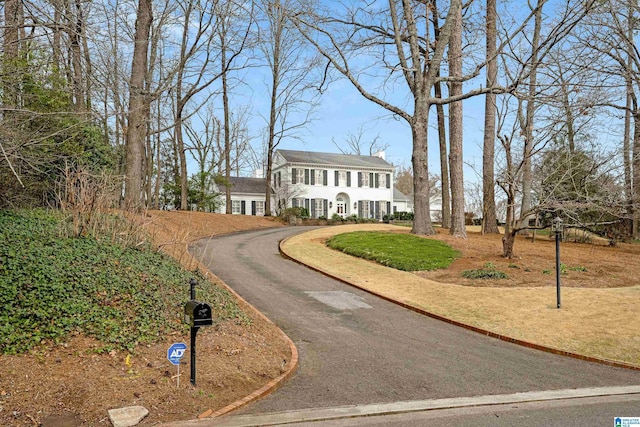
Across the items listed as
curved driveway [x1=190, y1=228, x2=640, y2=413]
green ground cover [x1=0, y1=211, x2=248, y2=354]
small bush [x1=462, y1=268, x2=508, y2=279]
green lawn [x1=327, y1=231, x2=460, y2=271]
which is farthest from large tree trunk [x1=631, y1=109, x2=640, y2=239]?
green ground cover [x1=0, y1=211, x2=248, y2=354]

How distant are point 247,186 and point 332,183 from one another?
7.64 meters

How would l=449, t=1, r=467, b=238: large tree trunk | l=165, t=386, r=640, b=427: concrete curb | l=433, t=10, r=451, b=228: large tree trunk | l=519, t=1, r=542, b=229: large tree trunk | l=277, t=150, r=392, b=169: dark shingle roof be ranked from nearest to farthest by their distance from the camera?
l=165, t=386, r=640, b=427: concrete curb, l=519, t=1, r=542, b=229: large tree trunk, l=449, t=1, r=467, b=238: large tree trunk, l=433, t=10, r=451, b=228: large tree trunk, l=277, t=150, r=392, b=169: dark shingle roof

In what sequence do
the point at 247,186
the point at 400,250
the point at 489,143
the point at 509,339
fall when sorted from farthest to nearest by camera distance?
the point at 247,186 < the point at 489,143 < the point at 400,250 < the point at 509,339

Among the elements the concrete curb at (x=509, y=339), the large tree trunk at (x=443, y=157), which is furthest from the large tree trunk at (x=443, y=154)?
the concrete curb at (x=509, y=339)

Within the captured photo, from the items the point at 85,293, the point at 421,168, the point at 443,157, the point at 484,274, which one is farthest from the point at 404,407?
the point at 443,157

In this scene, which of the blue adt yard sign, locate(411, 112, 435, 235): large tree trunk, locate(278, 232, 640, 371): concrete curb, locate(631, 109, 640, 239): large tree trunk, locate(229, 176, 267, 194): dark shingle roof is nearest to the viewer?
the blue adt yard sign

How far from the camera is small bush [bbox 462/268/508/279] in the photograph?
12.1 m

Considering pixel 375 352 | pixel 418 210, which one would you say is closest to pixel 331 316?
pixel 375 352

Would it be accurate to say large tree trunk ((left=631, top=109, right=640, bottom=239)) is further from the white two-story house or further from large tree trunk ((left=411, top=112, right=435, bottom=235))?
the white two-story house

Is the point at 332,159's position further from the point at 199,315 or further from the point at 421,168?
the point at 199,315

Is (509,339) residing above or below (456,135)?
below

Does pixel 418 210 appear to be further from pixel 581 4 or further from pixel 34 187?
pixel 34 187

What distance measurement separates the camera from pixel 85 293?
6.00 meters

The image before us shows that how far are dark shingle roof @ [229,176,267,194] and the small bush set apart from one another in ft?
99.4
